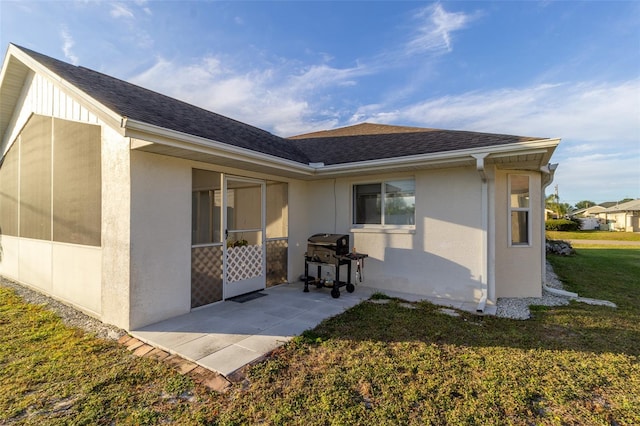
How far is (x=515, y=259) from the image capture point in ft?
21.4

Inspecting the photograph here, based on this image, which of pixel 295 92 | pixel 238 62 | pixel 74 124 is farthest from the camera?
pixel 295 92

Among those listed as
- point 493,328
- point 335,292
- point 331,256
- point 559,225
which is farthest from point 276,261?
point 559,225

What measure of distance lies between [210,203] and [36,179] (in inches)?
192

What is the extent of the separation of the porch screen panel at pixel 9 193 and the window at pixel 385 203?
9.28 metres

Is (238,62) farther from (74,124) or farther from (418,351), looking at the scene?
(418,351)

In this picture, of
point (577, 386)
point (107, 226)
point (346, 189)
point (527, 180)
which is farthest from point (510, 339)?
point (107, 226)

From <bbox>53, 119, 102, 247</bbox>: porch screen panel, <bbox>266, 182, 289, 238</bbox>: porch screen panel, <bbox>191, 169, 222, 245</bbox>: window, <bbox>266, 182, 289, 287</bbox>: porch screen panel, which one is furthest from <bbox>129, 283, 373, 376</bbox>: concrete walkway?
<bbox>53, 119, 102, 247</bbox>: porch screen panel

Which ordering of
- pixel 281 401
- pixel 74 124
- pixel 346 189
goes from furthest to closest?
pixel 346 189
pixel 74 124
pixel 281 401

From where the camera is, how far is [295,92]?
12.4 meters

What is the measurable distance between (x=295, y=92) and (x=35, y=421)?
1227 centimetres

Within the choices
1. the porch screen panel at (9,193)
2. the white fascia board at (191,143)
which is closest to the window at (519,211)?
the white fascia board at (191,143)

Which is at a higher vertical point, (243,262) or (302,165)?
(302,165)

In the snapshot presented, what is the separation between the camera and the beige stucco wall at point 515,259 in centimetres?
646

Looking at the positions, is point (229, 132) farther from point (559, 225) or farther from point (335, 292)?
point (559, 225)
